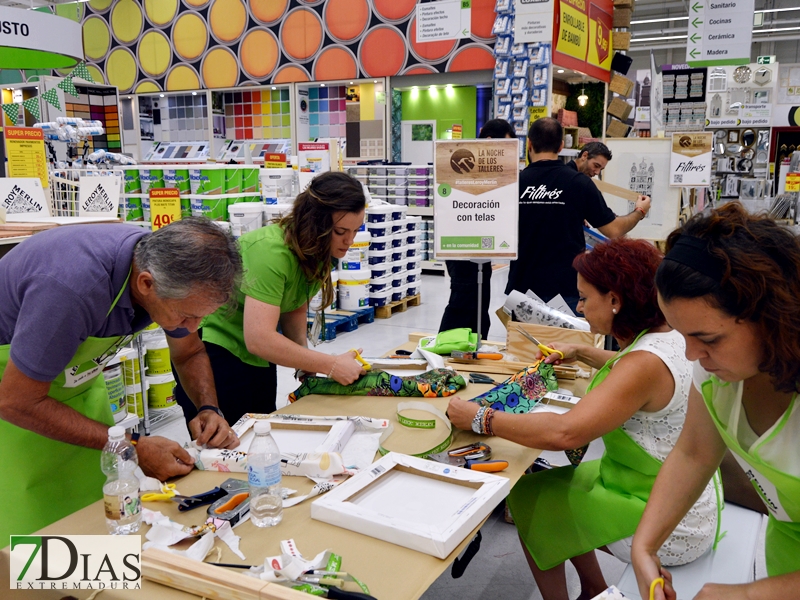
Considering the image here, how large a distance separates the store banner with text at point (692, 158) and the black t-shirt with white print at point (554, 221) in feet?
9.50

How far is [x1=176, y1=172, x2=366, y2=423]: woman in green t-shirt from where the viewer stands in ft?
7.85

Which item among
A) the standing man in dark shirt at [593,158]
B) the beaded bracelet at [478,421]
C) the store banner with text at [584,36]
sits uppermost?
the store banner with text at [584,36]

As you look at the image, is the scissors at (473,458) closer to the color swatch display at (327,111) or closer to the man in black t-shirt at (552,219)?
the man in black t-shirt at (552,219)

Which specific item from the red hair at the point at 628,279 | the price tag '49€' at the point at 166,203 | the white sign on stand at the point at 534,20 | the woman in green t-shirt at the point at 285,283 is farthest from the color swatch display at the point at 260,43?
the red hair at the point at 628,279

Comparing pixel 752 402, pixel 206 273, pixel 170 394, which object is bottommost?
pixel 170 394

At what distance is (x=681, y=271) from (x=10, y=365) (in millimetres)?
1593

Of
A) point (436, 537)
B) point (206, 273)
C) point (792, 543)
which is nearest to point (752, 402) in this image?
point (792, 543)

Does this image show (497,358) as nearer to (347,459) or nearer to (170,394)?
(347,459)

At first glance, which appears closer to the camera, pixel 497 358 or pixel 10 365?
pixel 10 365

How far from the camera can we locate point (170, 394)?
14.9 feet

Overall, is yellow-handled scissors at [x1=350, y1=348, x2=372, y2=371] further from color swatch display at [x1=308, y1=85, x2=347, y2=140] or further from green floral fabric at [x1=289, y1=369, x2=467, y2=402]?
color swatch display at [x1=308, y1=85, x2=347, y2=140]

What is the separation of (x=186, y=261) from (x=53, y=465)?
82 centimetres

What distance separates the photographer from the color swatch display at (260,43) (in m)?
10.9

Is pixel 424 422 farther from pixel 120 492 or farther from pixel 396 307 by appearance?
pixel 396 307
